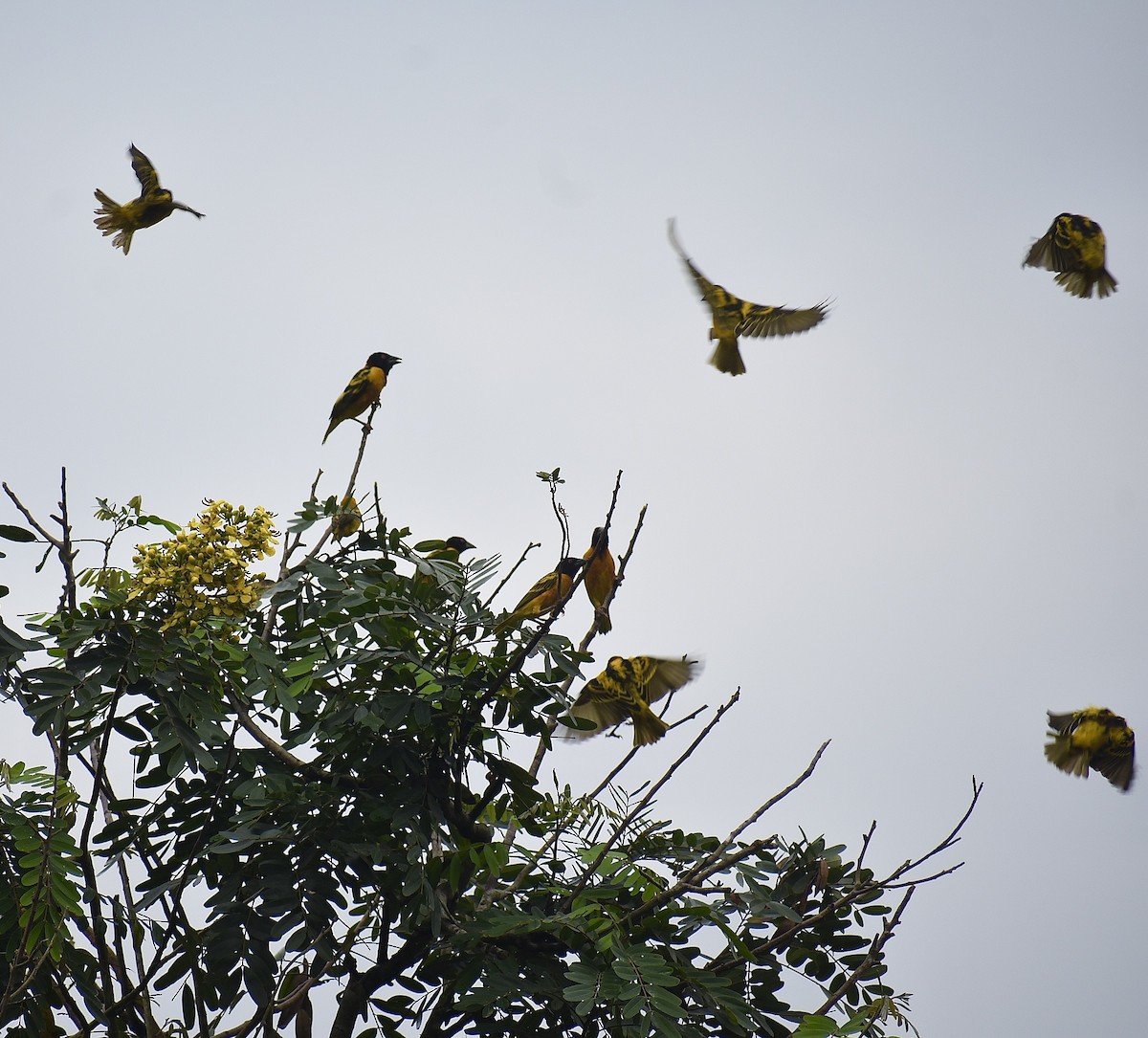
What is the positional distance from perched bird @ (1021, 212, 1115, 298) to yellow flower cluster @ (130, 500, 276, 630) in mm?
2655

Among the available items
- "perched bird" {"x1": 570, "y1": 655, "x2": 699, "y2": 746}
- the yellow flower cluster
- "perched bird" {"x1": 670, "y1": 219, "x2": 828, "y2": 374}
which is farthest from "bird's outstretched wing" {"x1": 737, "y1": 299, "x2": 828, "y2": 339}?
the yellow flower cluster

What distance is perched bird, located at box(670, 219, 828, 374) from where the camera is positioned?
5.02m

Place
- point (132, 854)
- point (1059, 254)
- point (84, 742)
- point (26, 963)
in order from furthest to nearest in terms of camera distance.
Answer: point (1059, 254) < point (132, 854) < point (84, 742) < point (26, 963)

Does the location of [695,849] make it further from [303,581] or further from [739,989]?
[303,581]

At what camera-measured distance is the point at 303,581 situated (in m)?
3.22

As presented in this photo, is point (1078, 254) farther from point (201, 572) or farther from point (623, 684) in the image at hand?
point (201, 572)

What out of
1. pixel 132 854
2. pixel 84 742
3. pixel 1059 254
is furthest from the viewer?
pixel 1059 254

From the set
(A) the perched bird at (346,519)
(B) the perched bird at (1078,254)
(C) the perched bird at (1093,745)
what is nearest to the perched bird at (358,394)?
(A) the perched bird at (346,519)

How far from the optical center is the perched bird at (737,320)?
5.02 meters

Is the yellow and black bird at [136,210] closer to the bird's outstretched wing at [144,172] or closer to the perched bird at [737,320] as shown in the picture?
the bird's outstretched wing at [144,172]

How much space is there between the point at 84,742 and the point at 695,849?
161 cm

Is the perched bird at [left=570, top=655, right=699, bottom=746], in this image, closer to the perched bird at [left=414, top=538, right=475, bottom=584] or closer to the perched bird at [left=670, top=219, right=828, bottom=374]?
the perched bird at [left=414, top=538, right=475, bottom=584]

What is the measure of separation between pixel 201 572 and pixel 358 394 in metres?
2.28

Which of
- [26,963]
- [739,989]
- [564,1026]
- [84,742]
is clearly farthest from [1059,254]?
[26,963]
